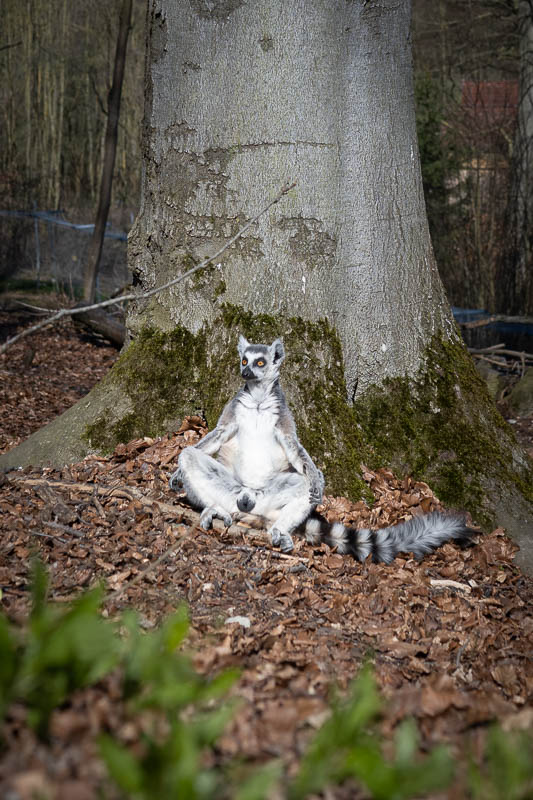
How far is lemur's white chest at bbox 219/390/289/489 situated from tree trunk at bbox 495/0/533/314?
8.85 meters

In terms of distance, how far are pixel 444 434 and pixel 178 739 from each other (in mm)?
3769

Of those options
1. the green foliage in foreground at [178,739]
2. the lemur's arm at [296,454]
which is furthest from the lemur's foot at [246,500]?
the green foliage in foreground at [178,739]

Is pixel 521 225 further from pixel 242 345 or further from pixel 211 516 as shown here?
pixel 211 516

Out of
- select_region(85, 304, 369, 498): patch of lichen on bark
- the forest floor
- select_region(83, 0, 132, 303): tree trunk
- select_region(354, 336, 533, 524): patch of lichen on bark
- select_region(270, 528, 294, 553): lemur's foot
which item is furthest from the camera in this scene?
select_region(83, 0, 132, 303): tree trunk

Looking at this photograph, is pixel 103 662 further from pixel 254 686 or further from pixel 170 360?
pixel 170 360

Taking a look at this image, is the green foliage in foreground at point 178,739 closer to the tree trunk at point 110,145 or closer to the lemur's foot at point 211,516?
the lemur's foot at point 211,516

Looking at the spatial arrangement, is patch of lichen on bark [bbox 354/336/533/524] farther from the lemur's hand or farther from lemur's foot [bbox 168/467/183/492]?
lemur's foot [bbox 168/467/183/492]

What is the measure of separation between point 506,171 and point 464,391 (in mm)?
9855

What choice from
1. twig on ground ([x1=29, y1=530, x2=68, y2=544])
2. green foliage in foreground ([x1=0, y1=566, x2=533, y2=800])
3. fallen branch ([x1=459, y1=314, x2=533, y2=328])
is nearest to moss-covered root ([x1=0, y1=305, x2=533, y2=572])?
twig on ground ([x1=29, y1=530, x2=68, y2=544])

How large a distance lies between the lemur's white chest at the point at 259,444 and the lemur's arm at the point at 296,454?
0.04 m

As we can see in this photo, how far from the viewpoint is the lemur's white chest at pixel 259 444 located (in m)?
4.14

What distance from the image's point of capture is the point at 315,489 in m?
3.96

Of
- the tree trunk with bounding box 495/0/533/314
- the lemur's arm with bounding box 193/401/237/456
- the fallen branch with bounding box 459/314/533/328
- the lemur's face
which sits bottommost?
the lemur's arm with bounding box 193/401/237/456

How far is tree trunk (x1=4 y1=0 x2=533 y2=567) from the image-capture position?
466 centimetres
